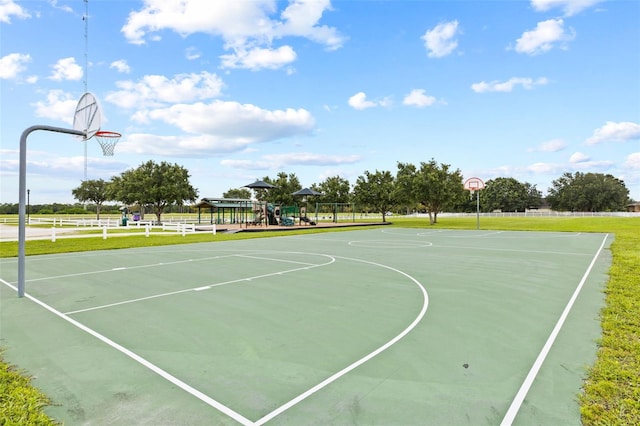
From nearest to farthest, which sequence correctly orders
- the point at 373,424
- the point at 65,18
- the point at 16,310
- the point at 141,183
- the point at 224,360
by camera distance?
the point at 373,424
the point at 224,360
the point at 16,310
the point at 65,18
the point at 141,183

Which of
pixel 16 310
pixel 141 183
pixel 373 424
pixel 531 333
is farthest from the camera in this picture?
pixel 141 183

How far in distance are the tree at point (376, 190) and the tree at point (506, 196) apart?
2158 inches

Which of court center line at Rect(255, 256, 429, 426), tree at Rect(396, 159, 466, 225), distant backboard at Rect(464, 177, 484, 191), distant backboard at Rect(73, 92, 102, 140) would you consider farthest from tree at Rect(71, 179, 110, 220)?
court center line at Rect(255, 256, 429, 426)

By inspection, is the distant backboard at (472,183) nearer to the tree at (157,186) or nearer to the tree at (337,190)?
the tree at (337,190)

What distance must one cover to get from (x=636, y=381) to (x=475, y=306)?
2.63m

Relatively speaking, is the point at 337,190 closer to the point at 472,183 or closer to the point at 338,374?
the point at 472,183

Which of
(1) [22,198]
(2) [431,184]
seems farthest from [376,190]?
(1) [22,198]

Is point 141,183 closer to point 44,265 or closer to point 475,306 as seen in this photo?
point 44,265

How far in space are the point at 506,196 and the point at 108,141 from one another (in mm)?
88455

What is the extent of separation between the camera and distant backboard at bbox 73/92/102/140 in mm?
7855

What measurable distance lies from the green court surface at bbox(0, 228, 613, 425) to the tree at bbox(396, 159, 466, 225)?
27.3 meters

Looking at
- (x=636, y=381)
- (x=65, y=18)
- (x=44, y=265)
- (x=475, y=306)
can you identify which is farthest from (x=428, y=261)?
(x=65, y=18)

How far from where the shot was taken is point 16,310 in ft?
19.2

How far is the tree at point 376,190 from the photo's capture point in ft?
129
